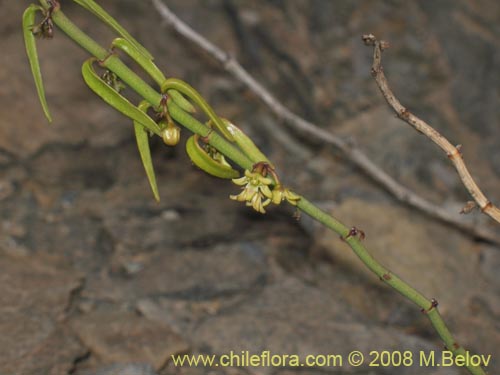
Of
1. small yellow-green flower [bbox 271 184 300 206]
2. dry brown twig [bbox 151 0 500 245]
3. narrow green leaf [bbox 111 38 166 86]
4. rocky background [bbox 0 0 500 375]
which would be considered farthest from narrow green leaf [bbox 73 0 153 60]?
dry brown twig [bbox 151 0 500 245]

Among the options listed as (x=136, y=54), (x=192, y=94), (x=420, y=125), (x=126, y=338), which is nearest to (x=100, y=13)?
(x=136, y=54)

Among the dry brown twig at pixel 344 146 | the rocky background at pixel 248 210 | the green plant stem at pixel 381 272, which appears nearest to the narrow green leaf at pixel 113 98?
the green plant stem at pixel 381 272

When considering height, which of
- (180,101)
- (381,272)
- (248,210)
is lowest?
(381,272)

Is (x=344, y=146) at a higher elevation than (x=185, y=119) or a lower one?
higher

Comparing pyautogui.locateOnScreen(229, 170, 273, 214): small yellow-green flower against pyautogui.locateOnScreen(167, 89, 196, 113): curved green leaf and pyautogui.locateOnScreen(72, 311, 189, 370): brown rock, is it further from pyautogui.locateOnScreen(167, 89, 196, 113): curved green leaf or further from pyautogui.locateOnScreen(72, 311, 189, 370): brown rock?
pyautogui.locateOnScreen(72, 311, 189, 370): brown rock

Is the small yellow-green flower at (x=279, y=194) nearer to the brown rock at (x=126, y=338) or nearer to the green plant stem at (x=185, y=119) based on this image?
the green plant stem at (x=185, y=119)

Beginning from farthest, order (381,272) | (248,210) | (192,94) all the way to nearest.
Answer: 1. (248,210)
2. (381,272)
3. (192,94)

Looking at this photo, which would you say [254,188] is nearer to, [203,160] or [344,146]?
[203,160]
